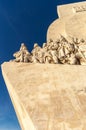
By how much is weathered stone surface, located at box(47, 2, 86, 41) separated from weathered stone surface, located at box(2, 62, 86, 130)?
5109 millimetres

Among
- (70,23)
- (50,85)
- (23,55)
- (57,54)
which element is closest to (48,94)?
(50,85)

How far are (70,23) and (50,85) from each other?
7521 mm

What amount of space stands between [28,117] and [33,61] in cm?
332

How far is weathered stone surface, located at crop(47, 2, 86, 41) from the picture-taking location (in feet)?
46.8

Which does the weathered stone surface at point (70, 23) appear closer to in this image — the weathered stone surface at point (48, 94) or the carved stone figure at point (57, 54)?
the carved stone figure at point (57, 54)

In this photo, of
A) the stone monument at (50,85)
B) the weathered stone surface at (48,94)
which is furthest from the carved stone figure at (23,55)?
the weathered stone surface at (48,94)

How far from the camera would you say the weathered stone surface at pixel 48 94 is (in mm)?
6836

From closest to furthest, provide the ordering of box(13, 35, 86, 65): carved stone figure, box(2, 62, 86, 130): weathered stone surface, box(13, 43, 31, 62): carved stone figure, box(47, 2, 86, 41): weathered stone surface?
box(2, 62, 86, 130): weathered stone surface < box(13, 35, 86, 65): carved stone figure < box(13, 43, 31, 62): carved stone figure < box(47, 2, 86, 41): weathered stone surface

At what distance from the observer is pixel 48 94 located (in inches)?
305

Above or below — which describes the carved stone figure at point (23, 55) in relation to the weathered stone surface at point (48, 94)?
above

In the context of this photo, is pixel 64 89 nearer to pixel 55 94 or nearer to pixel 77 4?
pixel 55 94

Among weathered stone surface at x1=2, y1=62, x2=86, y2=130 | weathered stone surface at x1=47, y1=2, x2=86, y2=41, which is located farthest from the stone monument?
weathered stone surface at x1=47, y1=2, x2=86, y2=41

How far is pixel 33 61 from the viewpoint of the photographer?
10.0m

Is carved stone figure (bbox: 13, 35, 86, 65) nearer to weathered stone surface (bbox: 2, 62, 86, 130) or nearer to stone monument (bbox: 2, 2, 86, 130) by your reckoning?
stone monument (bbox: 2, 2, 86, 130)
